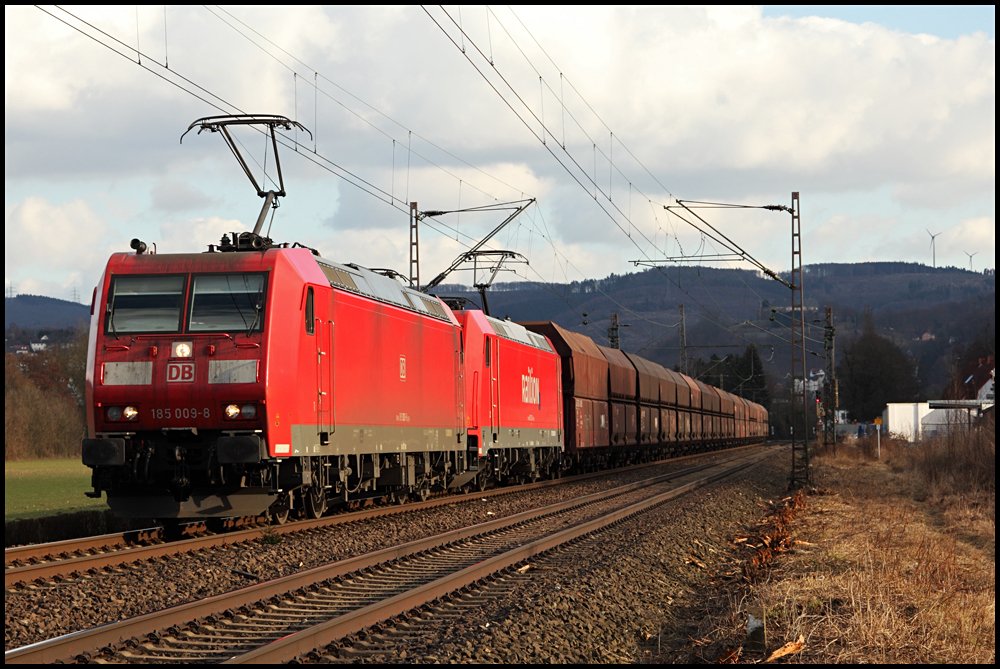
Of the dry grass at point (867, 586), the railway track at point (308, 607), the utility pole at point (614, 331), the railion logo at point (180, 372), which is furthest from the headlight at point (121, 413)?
the utility pole at point (614, 331)

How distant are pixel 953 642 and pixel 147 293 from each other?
11534 millimetres

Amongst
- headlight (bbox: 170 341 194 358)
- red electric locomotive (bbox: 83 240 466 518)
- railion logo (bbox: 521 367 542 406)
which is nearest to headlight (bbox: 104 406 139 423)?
red electric locomotive (bbox: 83 240 466 518)

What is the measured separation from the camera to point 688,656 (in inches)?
377

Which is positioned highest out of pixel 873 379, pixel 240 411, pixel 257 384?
pixel 873 379

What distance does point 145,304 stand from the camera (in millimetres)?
16250

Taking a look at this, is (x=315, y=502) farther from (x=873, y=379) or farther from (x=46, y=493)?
(x=873, y=379)

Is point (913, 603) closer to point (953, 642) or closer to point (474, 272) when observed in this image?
point (953, 642)

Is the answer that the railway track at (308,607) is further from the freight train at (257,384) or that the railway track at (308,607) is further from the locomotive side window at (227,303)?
the locomotive side window at (227,303)

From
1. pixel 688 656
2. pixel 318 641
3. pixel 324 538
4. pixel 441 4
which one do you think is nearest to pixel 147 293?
pixel 324 538

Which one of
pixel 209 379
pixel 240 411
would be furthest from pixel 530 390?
pixel 209 379

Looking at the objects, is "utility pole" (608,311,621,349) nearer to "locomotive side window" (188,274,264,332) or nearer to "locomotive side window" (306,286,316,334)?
"locomotive side window" (306,286,316,334)

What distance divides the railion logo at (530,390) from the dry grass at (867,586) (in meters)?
7.72

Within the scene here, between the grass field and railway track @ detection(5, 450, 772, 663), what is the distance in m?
9.05

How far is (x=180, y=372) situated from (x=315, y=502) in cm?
420
